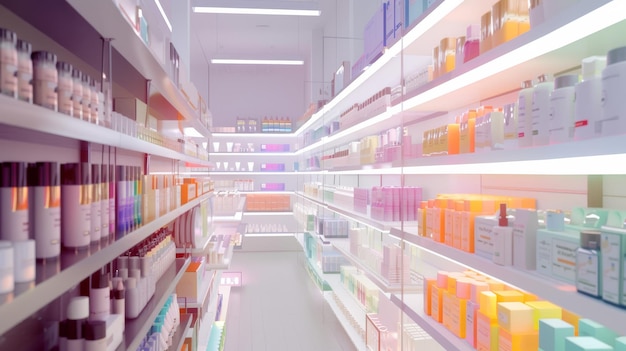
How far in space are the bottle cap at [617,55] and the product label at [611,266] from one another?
429 millimetres

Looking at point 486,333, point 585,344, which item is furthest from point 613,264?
point 486,333

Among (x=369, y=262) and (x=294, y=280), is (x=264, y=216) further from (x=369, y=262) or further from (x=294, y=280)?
(x=369, y=262)

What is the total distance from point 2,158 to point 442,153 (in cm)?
182

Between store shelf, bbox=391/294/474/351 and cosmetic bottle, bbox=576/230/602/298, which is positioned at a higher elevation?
cosmetic bottle, bbox=576/230/602/298

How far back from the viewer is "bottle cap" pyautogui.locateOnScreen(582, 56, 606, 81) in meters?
1.22

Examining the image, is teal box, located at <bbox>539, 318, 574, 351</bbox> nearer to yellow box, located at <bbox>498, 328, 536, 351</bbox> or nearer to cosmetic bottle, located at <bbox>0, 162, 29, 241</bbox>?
yellow box, located at <bbox>498, 328, 536, 351</bbox>

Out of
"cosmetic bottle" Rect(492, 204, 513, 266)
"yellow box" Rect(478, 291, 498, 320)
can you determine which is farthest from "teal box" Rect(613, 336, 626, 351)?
"yellow box" Rect(478, 291, 498, 320)

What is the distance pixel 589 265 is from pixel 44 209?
1.39 meters

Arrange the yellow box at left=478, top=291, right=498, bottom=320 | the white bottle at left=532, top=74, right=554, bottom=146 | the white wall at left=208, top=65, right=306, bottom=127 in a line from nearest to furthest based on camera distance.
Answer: the white bottle at left=532, top=74, right=554, bottom=146 < the yellow box at left=478, top=291, right=498, bottom=320 < the white wall at left=208, top=65, right=306, bottom=127

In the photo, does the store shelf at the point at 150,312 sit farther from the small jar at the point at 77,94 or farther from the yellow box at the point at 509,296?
the yellow box at the point at 509,296

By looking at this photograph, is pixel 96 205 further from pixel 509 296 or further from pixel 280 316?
pixel 280 316

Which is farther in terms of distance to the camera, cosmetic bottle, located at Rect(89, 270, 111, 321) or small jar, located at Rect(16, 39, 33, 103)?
cosmetic bottle, located at Rect(89, 270, 111, 321)

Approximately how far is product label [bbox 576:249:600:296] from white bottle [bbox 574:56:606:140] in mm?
317

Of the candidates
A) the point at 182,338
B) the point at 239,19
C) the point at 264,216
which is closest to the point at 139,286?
the point at 182,338
